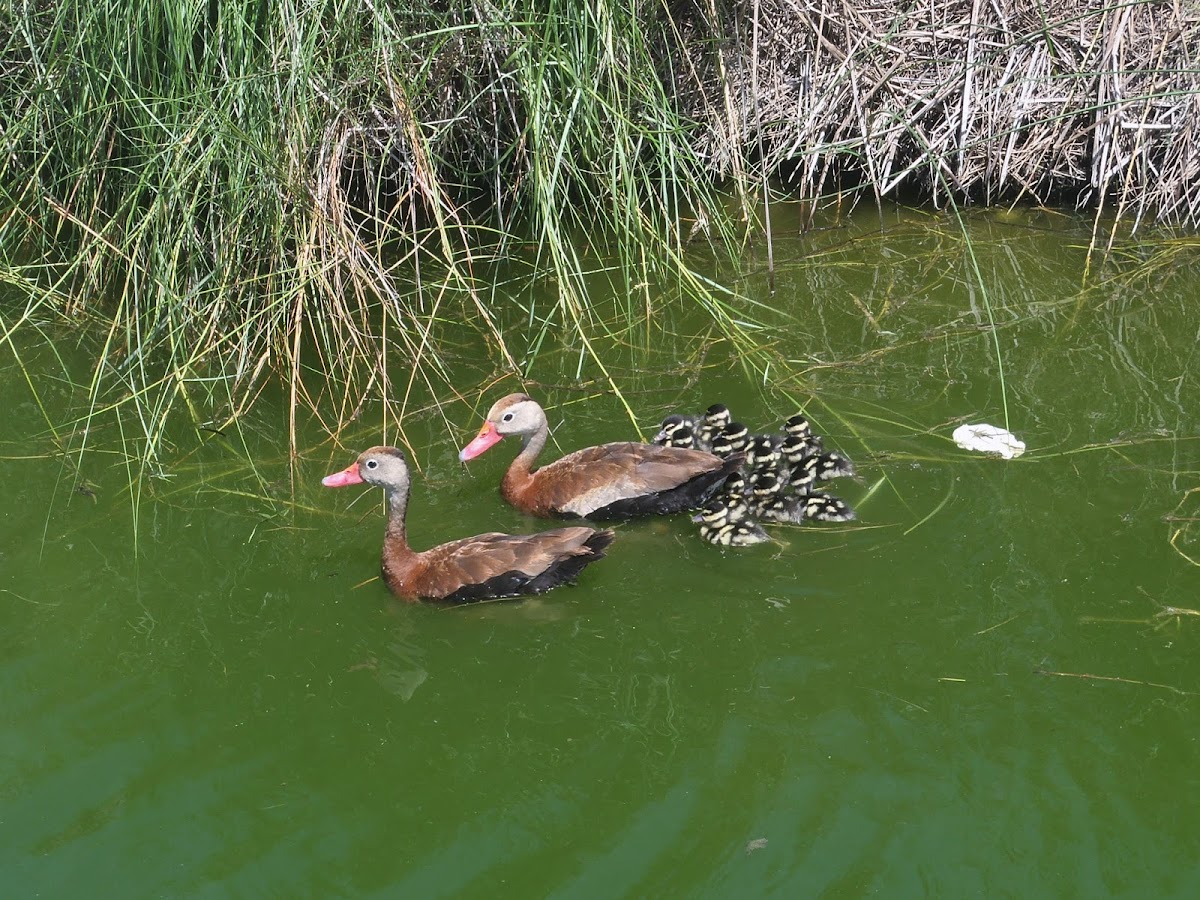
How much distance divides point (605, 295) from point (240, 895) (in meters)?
4.37

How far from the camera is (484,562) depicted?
5301 mm

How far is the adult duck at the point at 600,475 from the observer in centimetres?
579

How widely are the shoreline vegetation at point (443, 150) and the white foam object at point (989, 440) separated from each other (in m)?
1.08

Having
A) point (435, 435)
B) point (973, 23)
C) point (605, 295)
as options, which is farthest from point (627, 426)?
point (973, 23)

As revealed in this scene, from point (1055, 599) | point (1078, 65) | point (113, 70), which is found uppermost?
point (113, 70)

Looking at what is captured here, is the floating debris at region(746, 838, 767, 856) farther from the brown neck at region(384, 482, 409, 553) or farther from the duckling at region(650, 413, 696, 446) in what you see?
the duckling at region(650, 413, 696, 446)

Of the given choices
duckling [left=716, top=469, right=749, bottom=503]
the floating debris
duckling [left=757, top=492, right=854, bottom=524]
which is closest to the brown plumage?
duckling [left=716, top=469, right=749, bottom=503]

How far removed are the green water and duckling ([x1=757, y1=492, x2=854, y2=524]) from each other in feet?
0.26

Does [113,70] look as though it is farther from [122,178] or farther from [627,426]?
[627,426]

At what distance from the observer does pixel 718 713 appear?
4645mm

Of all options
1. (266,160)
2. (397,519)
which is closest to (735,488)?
(397,519)

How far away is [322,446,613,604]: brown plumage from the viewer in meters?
5.28

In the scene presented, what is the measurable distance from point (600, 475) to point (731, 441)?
0.61 m

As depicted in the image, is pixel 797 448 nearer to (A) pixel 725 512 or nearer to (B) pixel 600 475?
(A) pixel 725 512
